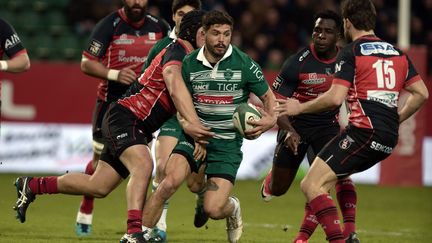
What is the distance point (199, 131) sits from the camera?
8406mm

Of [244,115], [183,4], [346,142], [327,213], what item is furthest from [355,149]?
[183,4]

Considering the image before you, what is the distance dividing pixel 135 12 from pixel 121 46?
1.30 feet

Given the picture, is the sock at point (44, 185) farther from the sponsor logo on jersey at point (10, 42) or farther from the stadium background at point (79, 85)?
the stadium background at point (79, 85)

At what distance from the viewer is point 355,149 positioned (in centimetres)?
805

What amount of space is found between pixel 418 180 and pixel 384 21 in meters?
3.67

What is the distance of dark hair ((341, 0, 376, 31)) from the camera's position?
8164mm

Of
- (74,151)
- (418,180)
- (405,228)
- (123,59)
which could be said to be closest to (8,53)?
(123,59)

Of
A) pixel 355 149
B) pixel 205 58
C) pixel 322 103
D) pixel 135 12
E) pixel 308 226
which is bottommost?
pixel 308 226

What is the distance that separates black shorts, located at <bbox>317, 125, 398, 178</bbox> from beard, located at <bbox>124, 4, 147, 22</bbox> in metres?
3.50

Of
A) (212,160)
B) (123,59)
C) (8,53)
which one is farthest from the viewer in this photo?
(123,59)

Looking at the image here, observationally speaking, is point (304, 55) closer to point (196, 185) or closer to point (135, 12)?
point (196, 185)

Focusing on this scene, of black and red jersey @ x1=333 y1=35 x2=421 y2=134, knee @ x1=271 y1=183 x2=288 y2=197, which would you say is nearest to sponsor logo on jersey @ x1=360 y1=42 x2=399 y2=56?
black and red jersey @ x1=333 y1=35 x2=421 y2=134

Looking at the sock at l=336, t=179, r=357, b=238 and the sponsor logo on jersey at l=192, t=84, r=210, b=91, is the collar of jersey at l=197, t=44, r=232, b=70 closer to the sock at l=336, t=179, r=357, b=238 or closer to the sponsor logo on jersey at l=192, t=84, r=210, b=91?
the sponsor logo on jersey at l=192, t=84, r=210, b=91

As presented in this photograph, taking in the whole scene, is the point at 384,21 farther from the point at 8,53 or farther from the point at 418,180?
the point at 8,53
